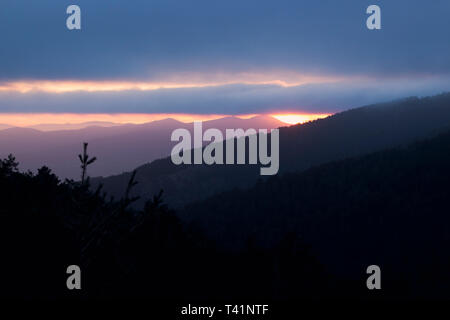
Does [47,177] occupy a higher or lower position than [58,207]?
higher

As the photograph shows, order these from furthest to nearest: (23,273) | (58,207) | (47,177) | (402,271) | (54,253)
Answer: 1. (402,271)
2. (47,177)
3. (54,253)
4. (23,273)
5. (58,207)

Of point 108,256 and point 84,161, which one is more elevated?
point 84,161

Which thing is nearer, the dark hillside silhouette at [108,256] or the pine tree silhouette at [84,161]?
the dark hillside silhouette at [108,256]

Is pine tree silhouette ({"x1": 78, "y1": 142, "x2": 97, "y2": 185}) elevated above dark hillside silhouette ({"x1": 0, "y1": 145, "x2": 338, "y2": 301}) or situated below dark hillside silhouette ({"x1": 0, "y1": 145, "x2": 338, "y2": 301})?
above

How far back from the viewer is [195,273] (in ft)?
94.8

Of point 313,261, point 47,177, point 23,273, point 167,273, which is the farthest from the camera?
point 313,261

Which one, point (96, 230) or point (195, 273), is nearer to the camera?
point (96, 230)

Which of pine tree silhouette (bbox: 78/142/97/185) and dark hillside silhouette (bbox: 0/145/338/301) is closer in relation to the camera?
dark hillside silhouette (bbox: 0/145/338/301)

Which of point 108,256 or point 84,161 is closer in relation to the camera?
point 84,161

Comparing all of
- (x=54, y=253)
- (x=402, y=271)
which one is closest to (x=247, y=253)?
(x=54, y=253)

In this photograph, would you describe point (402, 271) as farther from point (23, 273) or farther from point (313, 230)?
point (23, 273)

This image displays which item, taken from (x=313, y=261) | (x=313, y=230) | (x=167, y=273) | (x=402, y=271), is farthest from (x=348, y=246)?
(x=167, y=273)

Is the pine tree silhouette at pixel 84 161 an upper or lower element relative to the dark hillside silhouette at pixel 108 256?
upper
